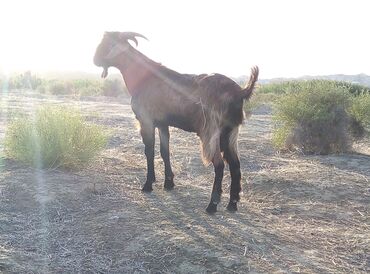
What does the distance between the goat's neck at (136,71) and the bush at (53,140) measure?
5.06ft

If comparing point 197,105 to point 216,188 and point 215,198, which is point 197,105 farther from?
point 215,198

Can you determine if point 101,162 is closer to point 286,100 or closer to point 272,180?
point 272,180

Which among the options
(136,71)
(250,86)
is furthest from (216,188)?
(136,71)

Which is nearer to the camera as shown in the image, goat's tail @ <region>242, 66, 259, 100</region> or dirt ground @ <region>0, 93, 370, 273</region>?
dirt ground @ <region>0, 93, 370, 273</region>

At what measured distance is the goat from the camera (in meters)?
6.05

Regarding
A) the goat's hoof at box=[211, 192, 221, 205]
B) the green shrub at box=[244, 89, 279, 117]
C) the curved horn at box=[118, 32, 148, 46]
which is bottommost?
the green shrub at box=[244, 89, 279, 117]

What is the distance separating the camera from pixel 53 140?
8.21 m

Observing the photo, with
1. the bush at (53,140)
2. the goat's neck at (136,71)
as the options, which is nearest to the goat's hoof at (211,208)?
the goat's neck at (136,71)

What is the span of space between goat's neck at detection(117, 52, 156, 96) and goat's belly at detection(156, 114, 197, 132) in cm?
75

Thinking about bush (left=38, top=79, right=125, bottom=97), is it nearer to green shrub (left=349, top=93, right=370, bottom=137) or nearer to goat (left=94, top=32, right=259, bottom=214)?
green shrub (left=349, top=93, right=370, bottom=137)

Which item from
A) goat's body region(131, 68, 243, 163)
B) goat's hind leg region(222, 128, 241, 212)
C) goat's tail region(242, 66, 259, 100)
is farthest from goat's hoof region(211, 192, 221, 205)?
goat's tail region(242, 66, 259, 100)

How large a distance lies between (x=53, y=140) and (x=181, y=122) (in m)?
2.65

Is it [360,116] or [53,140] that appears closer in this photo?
[53,140]

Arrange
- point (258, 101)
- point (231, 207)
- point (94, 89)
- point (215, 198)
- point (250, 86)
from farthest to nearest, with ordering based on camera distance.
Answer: point (94, 89), point (258, 101), point (231, 207), point (215, 198), point (250, 86)
